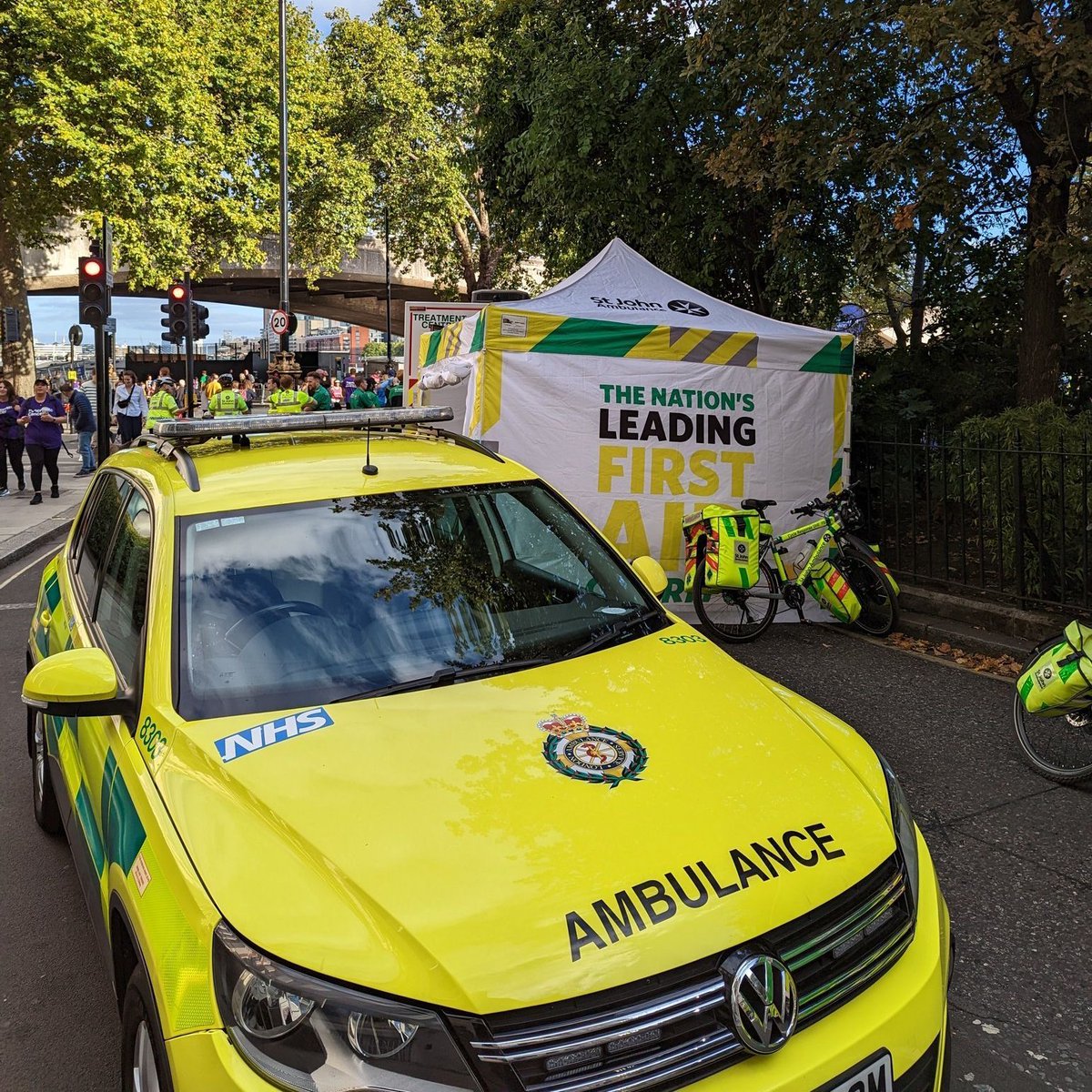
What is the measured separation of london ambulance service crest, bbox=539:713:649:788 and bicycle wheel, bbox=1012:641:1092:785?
3.31 meters

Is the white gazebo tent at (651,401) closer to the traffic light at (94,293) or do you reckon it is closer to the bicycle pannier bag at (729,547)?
the bicycle pannier bag at (729,547)

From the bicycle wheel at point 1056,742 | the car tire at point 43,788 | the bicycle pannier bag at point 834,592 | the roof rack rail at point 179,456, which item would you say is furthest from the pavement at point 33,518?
the bicycle wheel at point 1056,742

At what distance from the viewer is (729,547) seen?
7.51 metres

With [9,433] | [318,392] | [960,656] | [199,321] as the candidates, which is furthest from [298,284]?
[960,656]

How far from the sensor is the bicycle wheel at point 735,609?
25.2 ft

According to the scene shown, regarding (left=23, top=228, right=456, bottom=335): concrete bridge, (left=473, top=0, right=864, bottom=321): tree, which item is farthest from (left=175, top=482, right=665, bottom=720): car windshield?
(left=23, top=228, right=456, bottom=335): concrete bridge

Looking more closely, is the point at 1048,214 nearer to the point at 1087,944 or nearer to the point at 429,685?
the point at 1087,944

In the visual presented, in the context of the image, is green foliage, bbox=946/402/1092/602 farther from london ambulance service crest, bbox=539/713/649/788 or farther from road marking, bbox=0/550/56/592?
road marking, bbox=0/550/56/592

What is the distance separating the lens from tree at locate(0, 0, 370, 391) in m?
24.8

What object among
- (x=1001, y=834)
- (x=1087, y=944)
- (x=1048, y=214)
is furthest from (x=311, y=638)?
(x=1048, y=214)

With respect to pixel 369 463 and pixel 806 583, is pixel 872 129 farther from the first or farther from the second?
pixel 369 463

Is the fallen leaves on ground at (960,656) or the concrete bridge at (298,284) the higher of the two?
the concrete bridge at (298,284)

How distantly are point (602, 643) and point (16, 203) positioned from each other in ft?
95.3

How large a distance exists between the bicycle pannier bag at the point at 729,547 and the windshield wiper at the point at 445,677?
15.9 ft
